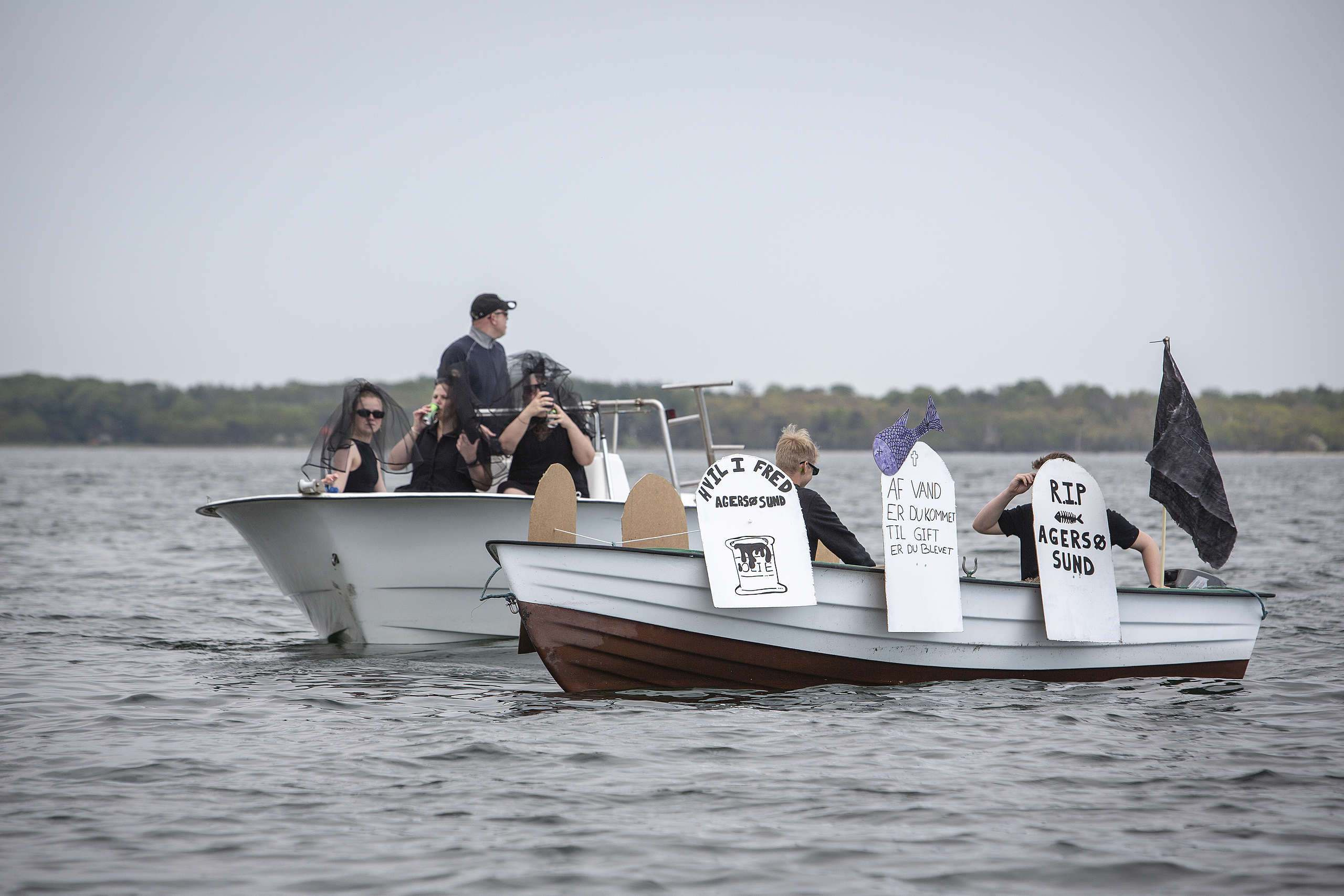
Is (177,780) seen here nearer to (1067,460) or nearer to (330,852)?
(330,852)

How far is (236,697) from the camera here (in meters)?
7.48

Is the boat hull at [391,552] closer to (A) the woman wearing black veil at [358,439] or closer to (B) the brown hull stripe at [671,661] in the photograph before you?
(A) the woman wearing black veil at [358,439]

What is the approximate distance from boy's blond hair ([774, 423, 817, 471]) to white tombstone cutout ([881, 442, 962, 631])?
0.54 metres

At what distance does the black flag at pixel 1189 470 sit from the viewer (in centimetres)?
792

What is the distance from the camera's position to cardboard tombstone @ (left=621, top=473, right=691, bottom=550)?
23.8 ft

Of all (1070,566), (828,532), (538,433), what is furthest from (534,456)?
(1070,566)

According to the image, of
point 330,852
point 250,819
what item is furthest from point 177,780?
point 330,852

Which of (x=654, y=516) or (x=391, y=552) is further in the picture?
(x=391, y=552)

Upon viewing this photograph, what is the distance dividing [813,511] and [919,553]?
73 cm

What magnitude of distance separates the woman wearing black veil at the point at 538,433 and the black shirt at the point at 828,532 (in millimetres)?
2168

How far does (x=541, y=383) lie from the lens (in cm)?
912

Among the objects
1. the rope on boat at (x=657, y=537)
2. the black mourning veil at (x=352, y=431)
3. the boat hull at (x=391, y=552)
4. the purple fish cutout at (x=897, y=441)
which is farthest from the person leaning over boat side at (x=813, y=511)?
the black mourning veil at (x=352, y=431)

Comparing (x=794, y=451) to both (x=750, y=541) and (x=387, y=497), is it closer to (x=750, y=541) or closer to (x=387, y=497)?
(x=750, y=541)

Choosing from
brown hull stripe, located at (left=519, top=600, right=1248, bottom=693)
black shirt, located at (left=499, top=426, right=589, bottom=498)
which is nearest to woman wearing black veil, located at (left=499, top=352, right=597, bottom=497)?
black shirt, located at (left=499, top=426, right=589, bottom=498)
